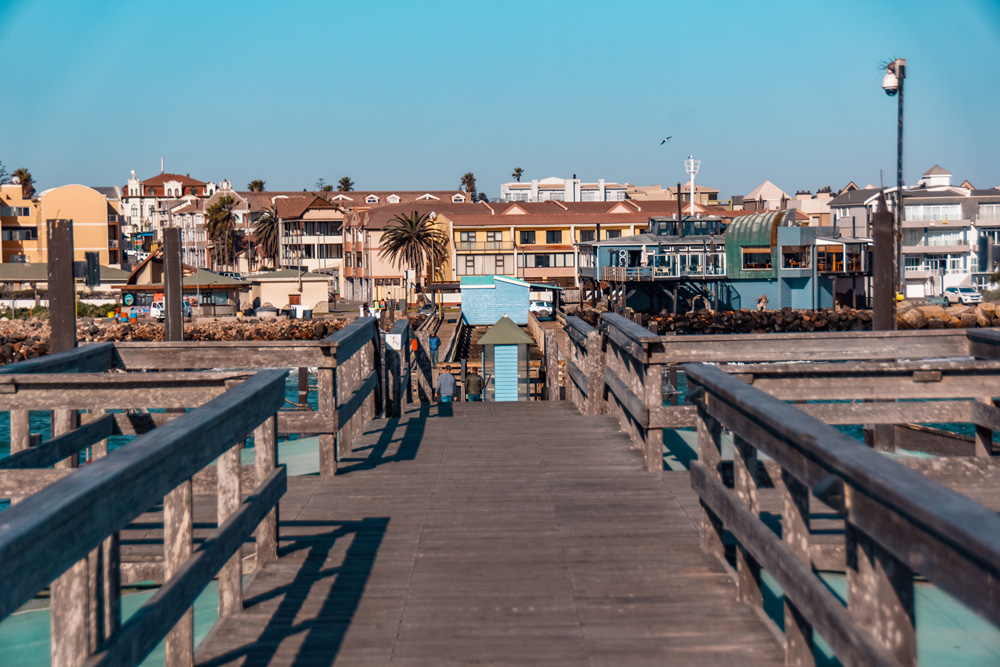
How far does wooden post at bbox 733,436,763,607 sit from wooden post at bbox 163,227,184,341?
990cm

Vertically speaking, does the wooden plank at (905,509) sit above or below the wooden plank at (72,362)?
below

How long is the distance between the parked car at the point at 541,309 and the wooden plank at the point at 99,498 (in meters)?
58.4

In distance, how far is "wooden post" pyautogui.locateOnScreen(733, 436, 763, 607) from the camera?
4.14 metres

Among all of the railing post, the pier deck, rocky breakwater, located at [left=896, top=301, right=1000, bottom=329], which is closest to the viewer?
the railing post

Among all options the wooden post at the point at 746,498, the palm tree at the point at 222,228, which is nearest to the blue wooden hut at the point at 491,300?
the palm tree at the point at 222,228

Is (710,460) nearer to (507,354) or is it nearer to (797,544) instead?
(797,544)

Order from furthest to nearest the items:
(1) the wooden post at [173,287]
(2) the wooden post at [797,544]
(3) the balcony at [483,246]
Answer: (3) the balcony at [483,246]
(1) the wooden post at [173,287]
(2) the wooden post at [797,544]

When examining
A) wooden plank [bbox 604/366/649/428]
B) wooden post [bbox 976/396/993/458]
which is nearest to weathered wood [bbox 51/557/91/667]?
wooden plank [bbox 604/366/649/428]

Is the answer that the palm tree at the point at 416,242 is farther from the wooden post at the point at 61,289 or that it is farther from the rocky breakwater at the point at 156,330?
the wooden post at the point at 61,289

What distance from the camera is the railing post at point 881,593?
2498mm

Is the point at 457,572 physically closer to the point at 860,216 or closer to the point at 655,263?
the point at 655,263

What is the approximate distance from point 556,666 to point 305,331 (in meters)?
52.9

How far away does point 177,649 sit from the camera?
144 inches

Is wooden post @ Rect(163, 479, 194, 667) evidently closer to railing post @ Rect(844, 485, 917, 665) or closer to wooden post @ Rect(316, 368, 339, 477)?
railing post @ Rect(844, 485, 917, 665)
